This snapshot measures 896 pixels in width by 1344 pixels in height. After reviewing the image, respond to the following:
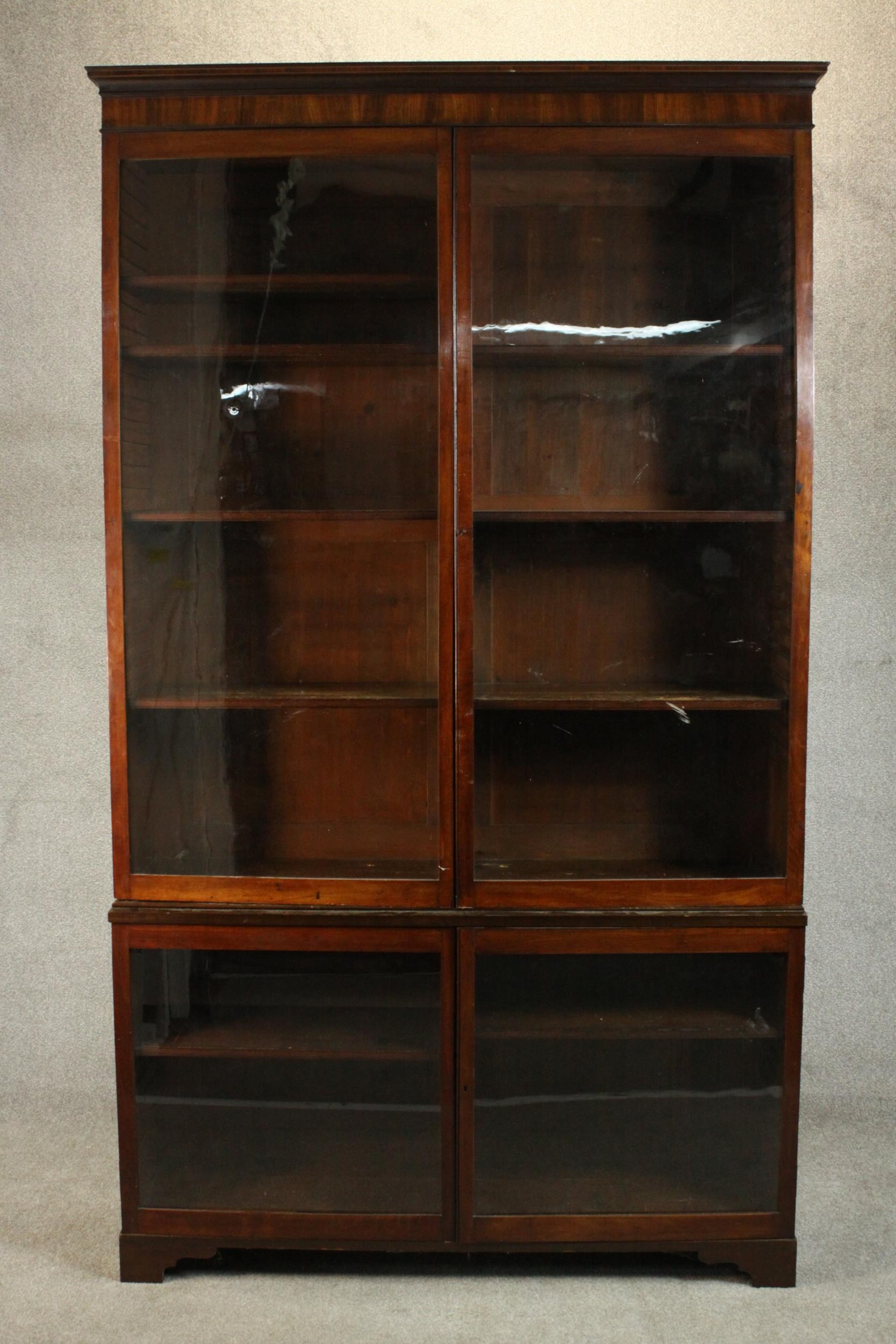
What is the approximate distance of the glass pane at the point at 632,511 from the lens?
191 centimetres

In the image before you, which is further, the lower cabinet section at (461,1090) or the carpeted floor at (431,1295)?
the lower cabinet section at (461,1090)

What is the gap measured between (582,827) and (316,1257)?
0.94m

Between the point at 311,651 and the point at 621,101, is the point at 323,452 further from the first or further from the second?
the point at 621,101

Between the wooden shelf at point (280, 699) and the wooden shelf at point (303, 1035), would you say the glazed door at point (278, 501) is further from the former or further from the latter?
the wooden shelf at point (303, 1035)

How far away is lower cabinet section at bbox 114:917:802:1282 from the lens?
6.40ft

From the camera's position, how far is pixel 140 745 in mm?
1966

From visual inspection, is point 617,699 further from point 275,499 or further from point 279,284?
point 279,284

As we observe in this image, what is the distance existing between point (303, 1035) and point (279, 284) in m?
1.35

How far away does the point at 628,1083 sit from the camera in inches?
78.4

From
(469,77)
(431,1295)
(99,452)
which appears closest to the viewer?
(469,77)

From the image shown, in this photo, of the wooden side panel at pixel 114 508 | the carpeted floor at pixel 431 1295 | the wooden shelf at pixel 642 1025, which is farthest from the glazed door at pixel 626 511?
the carpeted floor at pixel 431 1295

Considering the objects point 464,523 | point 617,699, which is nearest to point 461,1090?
point 617,699

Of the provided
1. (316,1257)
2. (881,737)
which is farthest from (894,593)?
(316,1257)

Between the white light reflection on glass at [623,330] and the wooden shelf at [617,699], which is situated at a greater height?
the white light reflection on glass at [623,330]
